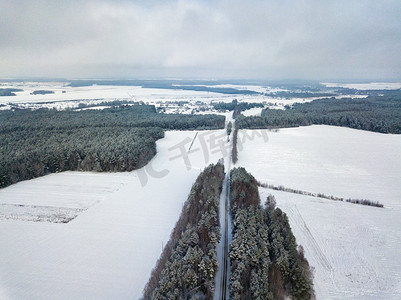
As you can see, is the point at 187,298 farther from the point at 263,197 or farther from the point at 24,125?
the point at 24,125

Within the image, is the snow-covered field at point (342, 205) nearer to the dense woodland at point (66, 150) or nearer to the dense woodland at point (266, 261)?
the dense woodland at point (266, 261)

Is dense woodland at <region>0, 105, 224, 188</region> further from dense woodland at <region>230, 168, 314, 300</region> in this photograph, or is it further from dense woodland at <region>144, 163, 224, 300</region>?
dense woodland at <region>230, 168, 314, 300</region>

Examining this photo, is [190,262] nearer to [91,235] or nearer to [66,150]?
[91,235]

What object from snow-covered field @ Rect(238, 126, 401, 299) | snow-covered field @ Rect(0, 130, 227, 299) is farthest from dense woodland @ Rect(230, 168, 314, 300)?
snow-covered field @ Rect(0, 130, 227, 299)

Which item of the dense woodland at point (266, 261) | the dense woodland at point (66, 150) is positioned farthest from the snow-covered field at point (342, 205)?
the dense woodland at point (66, 150)

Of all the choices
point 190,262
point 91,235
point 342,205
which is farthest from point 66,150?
point 342,205

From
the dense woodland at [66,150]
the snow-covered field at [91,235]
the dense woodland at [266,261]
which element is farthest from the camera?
the dense woodland at [66,150]
